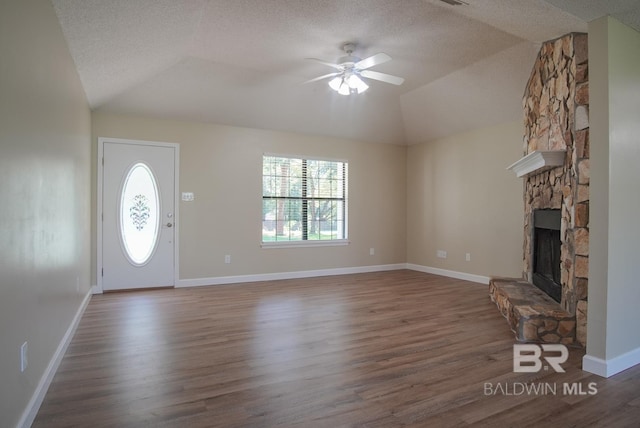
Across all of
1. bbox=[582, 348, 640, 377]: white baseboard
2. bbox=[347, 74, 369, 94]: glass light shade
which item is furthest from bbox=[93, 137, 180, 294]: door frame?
bbox=[582, 348, 640, 377]: white baseboard

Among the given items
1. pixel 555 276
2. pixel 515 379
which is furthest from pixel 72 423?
pixel 555 276

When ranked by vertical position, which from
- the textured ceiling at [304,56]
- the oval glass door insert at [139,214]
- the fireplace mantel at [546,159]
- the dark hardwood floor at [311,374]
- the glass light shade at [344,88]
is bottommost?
the dark hardwood floor at [311,374]

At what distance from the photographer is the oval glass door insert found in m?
5.03

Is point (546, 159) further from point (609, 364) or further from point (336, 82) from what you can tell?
point (336, 82)

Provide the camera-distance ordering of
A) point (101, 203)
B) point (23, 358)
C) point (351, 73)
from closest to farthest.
A: point (23, 358) → point (351, 73) → point (101, 203)

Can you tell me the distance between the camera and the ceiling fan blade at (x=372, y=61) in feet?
10.8

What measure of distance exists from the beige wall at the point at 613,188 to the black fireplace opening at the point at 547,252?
79 cm

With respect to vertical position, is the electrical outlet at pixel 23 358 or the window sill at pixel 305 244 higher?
the window sill at pixel 305 244

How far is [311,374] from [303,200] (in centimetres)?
408

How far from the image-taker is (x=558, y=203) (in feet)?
10.9

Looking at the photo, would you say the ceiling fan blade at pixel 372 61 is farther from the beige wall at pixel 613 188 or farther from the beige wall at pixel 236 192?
the beige wall at pixel 236 192

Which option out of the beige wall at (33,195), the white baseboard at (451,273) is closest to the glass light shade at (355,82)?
the beige wall at (33,195)

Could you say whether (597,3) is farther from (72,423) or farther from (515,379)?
(72,423)

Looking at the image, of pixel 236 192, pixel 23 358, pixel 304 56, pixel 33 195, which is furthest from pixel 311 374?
pixel 236 192
